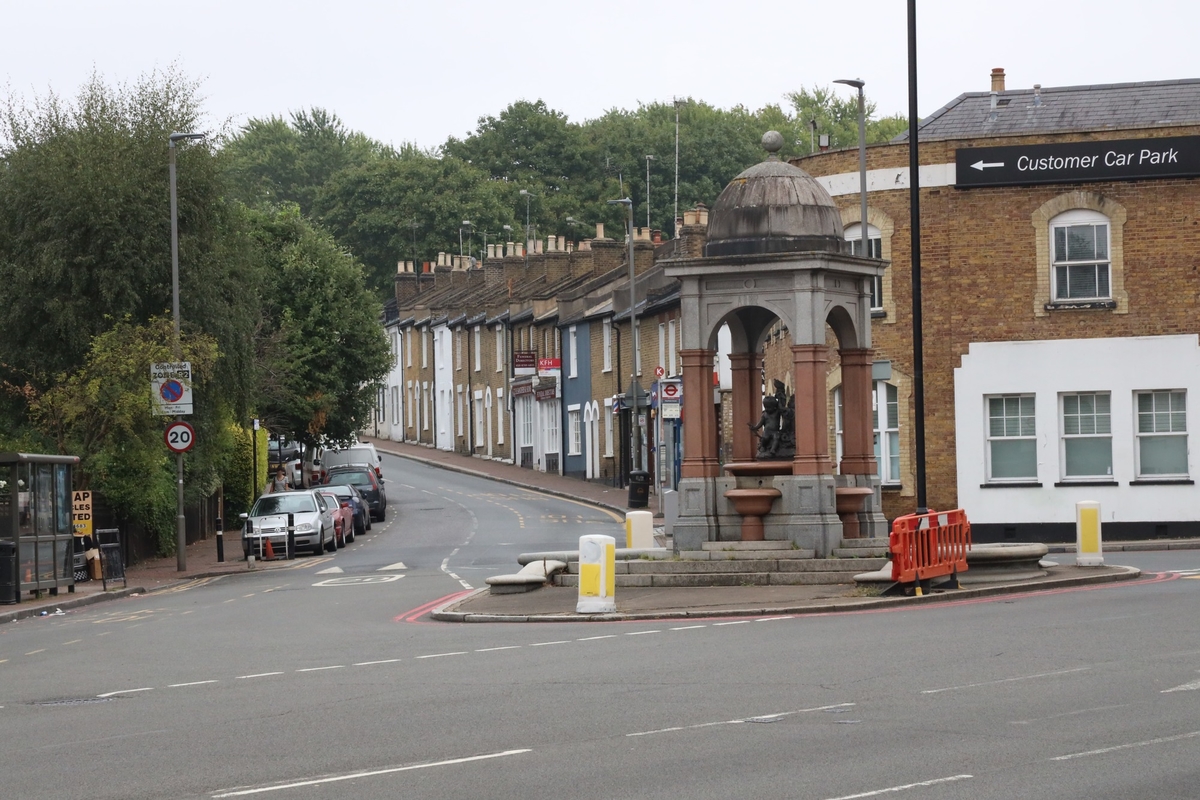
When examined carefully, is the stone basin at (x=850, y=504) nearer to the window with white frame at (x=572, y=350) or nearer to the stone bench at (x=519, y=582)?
the stone bench at (x=519, y=582)

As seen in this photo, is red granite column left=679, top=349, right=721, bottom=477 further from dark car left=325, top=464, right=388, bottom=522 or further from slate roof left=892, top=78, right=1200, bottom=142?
dark car left=325, top=464, right=388, bottom=522

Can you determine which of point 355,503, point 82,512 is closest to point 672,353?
point 355,503

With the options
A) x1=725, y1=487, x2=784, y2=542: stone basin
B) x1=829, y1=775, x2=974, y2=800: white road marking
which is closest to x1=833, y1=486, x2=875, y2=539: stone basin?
x1=725, y1=487, x2=784, y2=542: stone basin

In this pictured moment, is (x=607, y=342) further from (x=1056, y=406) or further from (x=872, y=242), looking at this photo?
(x=1056, y=406)

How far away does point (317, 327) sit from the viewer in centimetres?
5547

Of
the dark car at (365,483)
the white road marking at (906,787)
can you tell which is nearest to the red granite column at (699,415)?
the white road marking at (906,787)

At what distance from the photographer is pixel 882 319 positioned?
35.8 meters

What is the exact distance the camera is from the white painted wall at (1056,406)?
3397 cm

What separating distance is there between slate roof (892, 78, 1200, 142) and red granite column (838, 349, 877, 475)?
14.3 m

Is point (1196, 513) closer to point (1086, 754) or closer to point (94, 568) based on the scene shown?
point (94, 568)

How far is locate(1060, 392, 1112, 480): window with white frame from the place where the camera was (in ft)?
113

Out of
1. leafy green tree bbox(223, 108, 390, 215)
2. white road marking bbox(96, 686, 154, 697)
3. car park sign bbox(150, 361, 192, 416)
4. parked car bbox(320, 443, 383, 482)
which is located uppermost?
leafy green tree bbox(223, 108, 390, 215)

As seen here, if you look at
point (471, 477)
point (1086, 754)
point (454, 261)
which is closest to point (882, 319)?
point (1086, 754)

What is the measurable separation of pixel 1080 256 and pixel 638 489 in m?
17.3
